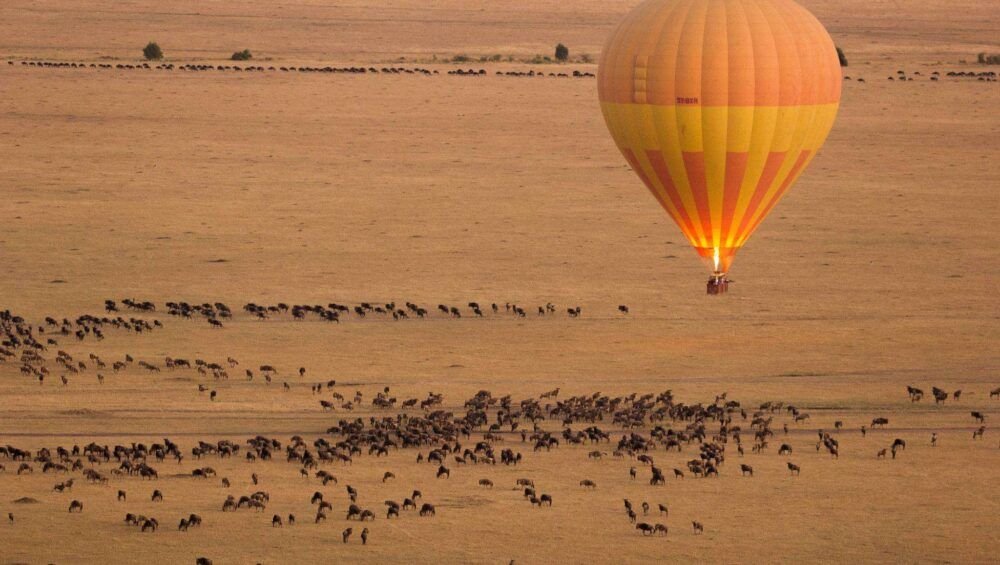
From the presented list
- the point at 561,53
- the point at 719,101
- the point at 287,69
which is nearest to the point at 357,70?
the point at 287,69

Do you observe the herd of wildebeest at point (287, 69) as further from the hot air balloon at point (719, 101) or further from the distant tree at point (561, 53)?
the hot air balloon at point (719, 101)

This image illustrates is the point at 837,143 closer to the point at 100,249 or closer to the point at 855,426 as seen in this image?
the point at 100,249

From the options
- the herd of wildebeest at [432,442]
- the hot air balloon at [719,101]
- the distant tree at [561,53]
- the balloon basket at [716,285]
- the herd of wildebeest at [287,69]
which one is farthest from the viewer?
the distant tree at [561,53]

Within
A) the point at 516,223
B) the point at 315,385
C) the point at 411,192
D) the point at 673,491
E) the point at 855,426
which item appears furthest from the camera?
the point at 411,192

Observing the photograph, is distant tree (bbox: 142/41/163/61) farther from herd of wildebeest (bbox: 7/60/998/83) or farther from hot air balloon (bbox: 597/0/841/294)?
hot air balloon (bbox: 597/0/841/294)

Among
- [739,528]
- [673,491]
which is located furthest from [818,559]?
[673,491]

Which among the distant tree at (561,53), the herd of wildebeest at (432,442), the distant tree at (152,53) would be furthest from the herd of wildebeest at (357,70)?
the herd of wildebeest at (432,442)
